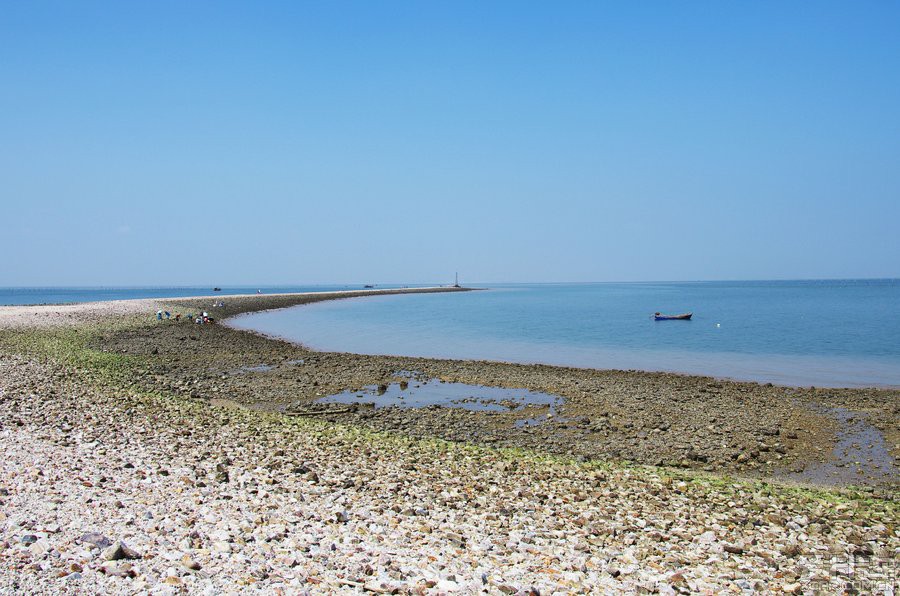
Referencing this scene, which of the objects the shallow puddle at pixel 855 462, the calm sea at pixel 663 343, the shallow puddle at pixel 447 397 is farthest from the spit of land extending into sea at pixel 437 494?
the calm sea at pixel 663 343

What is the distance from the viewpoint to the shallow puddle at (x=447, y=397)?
792 inches

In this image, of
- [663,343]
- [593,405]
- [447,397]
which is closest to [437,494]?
[593,405]

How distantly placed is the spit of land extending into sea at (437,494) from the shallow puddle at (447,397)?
0.84 meters

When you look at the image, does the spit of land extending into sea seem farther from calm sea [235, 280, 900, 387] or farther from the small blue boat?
the small blue boat

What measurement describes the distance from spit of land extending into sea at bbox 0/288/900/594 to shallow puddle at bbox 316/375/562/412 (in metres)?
0.84

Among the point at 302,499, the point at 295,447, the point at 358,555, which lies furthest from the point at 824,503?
the point at 295,447

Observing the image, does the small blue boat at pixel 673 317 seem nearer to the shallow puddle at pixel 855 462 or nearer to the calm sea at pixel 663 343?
the calm sea at pixel 663 343

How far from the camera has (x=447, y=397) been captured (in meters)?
21.7

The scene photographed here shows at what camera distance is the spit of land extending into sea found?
6.89 meters

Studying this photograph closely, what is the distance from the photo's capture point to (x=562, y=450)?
14.4 m

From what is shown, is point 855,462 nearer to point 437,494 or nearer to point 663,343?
point 437,494

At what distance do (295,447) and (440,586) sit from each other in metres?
6.82

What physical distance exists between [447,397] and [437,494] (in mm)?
11796

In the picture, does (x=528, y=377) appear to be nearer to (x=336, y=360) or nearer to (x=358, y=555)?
(x=336, y=360)
